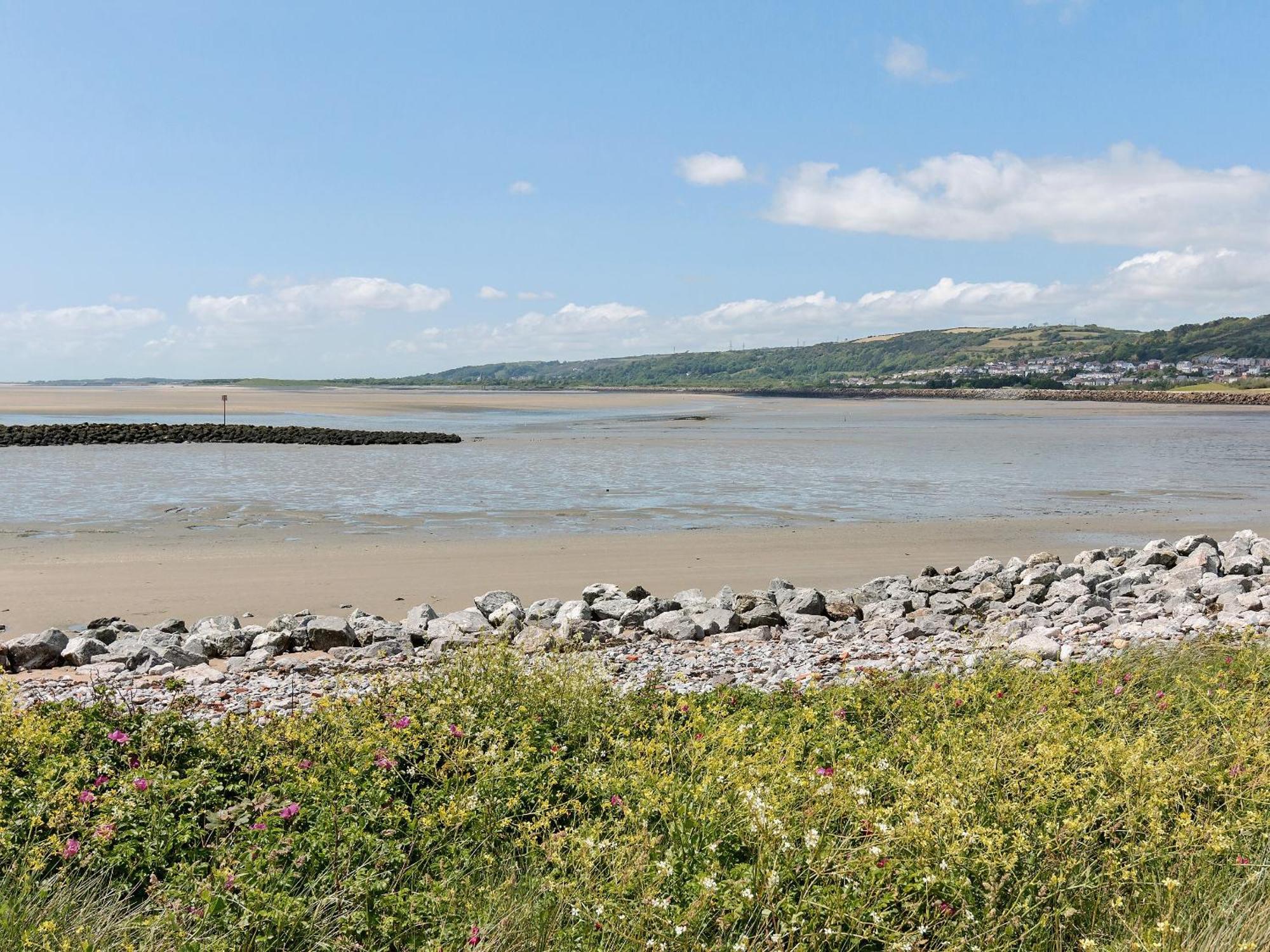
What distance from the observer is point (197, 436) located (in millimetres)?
51781

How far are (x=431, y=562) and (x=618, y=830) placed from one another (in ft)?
42.9

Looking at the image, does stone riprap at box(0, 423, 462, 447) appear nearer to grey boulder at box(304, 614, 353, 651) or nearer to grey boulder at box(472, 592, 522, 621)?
grey boulder at box(472, 592, 522, 621)

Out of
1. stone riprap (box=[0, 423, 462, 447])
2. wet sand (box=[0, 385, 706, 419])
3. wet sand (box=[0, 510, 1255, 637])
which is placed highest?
wet sand (box=[0, 385, 706, 419])

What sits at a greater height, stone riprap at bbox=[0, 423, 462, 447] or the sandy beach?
stone riprap at bbox=[0, 423, 462, 447]

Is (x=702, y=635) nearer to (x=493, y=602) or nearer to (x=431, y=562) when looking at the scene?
(x=493, y=602)

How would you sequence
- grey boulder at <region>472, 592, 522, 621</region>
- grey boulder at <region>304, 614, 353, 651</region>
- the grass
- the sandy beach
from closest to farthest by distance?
the grass, grey boulder at <region>304, 614, 353, 651</region>, grey boulder at <region>472, 592, 522, 621</region>, the sandy beach

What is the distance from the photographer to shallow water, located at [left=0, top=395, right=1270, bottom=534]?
23734mm

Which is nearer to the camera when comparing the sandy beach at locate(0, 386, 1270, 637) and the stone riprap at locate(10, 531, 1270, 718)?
the stone riprap at locate(10, 531, 1270, 718)

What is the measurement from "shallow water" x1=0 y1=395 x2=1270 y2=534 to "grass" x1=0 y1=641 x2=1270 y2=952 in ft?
49.4

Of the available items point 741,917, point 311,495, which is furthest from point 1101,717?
point 311,495

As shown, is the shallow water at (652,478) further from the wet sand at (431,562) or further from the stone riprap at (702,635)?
the stone riprap at (702,635)

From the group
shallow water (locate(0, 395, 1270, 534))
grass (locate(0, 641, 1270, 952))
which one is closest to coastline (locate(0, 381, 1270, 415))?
shallow water (locate(0, 395, 1270, 534))

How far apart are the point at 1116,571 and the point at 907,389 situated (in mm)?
153337

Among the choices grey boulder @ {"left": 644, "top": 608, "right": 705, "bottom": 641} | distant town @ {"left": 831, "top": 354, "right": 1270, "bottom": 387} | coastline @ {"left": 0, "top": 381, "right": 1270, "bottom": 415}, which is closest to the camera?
grey boulder @ {"left": 644, "top": 608, "right": 705, "bottom": 641}
